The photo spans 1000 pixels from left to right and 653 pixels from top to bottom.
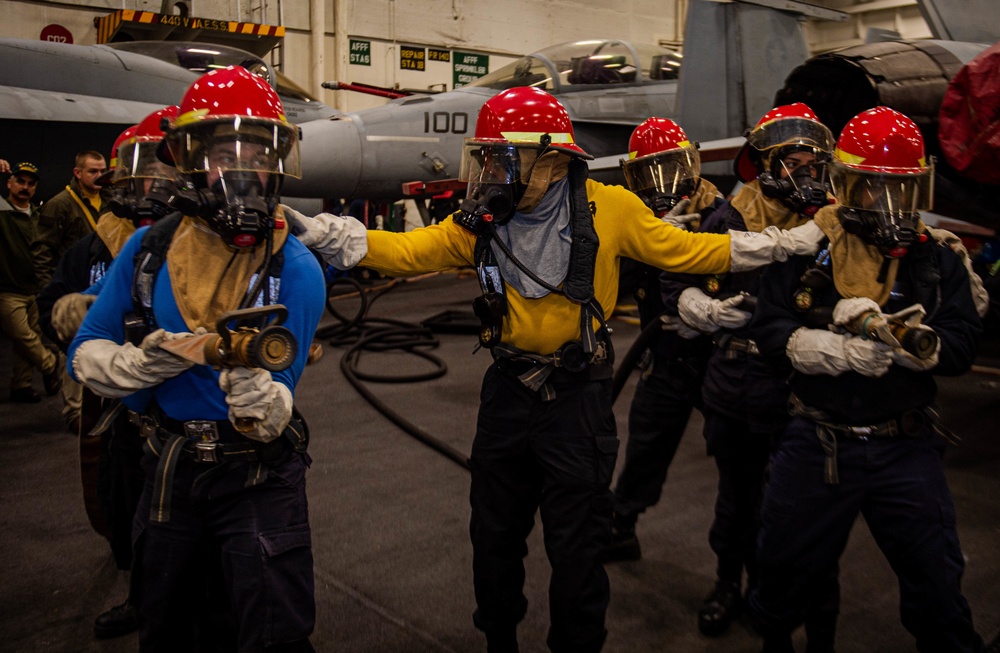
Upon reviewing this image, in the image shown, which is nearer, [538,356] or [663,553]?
[538,356]

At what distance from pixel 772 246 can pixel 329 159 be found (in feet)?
19.3

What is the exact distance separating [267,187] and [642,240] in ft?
3.77

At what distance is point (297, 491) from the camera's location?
2021mm

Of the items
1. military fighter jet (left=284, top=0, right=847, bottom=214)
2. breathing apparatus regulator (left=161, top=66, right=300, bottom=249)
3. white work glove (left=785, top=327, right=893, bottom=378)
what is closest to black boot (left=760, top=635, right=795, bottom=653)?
white work glove (left=785, top=327, right=893, bottom=378)

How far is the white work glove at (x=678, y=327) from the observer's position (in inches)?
127

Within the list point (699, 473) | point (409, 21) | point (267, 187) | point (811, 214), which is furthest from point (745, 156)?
point (409, 21)

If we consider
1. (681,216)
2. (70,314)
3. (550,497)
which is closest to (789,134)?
(681,216)

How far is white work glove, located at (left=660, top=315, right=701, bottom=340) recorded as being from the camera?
10.6 feet

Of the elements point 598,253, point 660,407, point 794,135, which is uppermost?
point 794,135

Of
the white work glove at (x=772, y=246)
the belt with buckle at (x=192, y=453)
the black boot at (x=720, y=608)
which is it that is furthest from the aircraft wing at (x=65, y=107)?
the black boot at (x=720, y=608)

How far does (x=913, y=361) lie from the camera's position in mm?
2199

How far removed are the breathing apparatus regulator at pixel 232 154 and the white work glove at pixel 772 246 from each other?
4.42 feet

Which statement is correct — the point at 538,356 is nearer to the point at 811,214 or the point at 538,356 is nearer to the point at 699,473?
the point at 811,214

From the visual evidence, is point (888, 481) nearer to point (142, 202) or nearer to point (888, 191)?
point (888, 191)
